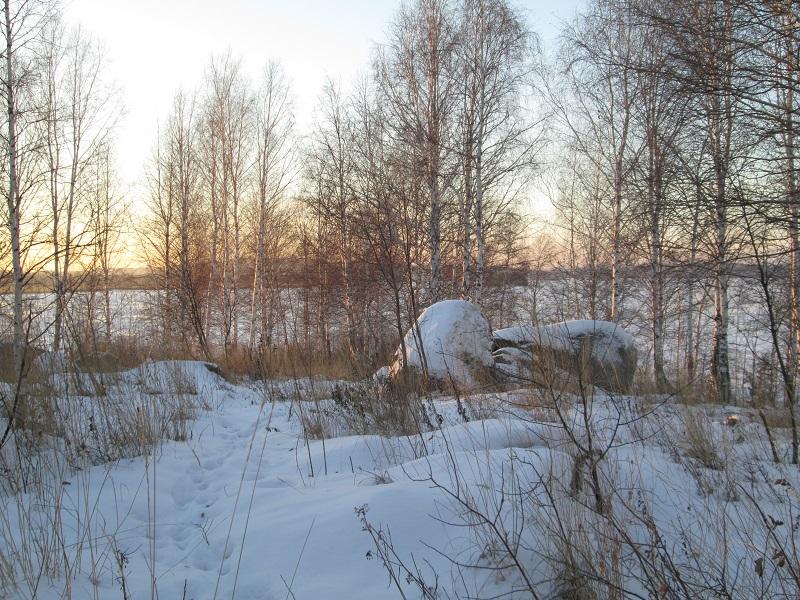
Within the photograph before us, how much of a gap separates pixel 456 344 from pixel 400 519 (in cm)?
445

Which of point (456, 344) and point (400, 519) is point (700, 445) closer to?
point (400, 519)

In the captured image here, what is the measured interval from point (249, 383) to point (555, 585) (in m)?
6.82

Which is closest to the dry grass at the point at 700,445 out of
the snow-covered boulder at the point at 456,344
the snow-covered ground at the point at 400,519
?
the snow-covered ground at the point at 400,519

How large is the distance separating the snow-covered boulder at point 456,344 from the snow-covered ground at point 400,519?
2.86 m

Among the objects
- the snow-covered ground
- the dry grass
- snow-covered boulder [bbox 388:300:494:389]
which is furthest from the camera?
snow-covered boulder [bbox 388:300:494:389]

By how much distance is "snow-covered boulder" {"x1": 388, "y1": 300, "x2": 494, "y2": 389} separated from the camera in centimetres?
596

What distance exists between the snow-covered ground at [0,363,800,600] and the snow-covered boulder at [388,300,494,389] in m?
2.86

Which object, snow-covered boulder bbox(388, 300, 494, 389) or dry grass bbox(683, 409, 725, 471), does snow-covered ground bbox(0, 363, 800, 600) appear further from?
snow-covered boulder bbox(388, 300, 494, 389)

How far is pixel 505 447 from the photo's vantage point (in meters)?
2.54

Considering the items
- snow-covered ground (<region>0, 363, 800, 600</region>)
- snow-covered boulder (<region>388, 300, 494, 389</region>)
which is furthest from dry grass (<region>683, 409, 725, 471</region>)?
snow-covered boulder (<region>388, 300, 494, 389</region>)

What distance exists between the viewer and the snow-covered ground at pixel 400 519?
153 cm

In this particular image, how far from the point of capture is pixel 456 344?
20.4 ft

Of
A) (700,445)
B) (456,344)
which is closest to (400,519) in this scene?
(700,445)

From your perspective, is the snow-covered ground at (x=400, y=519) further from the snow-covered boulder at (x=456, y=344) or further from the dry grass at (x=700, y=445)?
the snow-covered boulder at (x=456, y=344)
